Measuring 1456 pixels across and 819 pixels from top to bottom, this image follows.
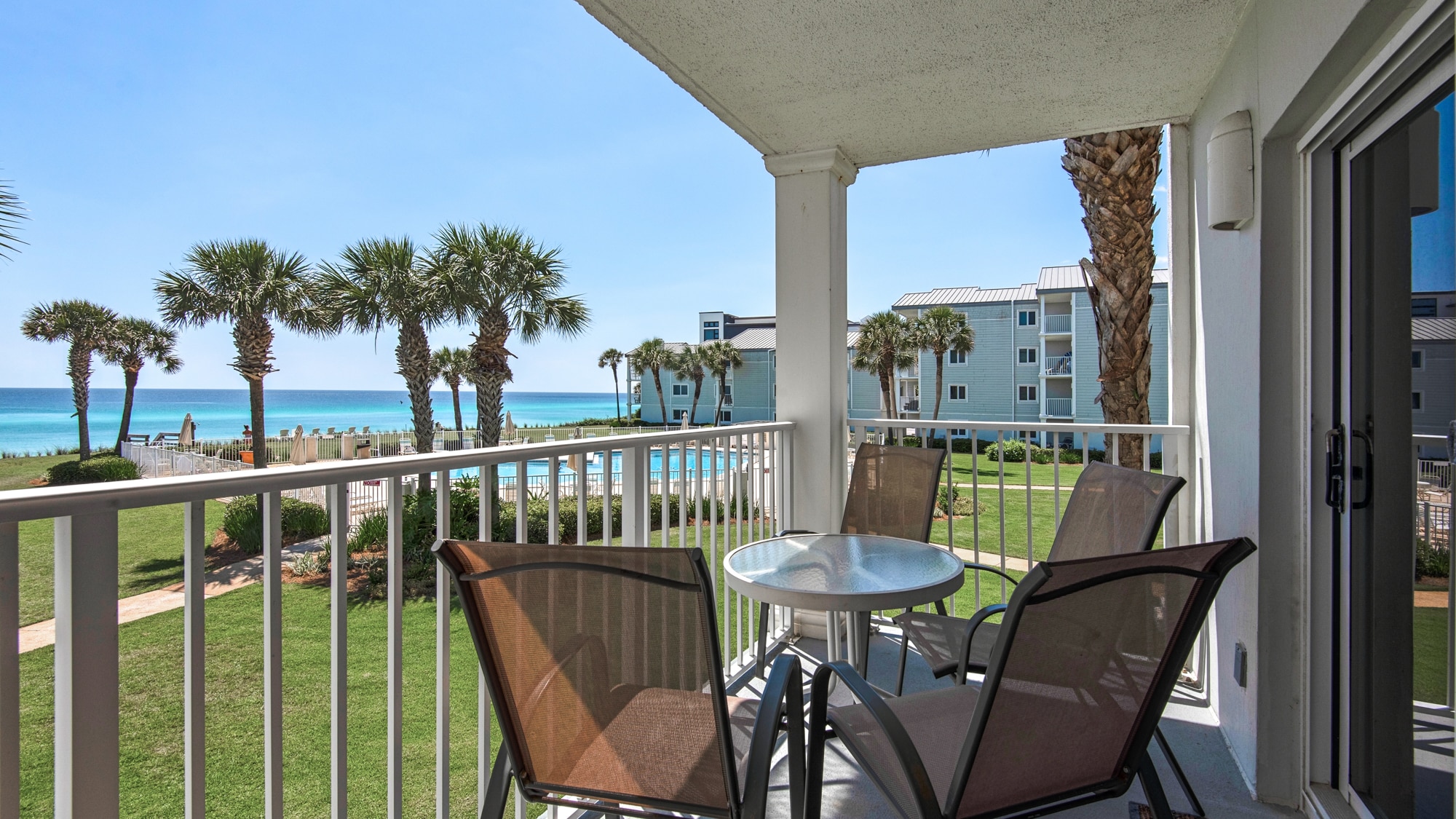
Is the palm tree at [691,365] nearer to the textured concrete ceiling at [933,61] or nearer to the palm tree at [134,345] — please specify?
the palm tree at [134,345]

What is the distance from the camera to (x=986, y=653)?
2039 millimetres

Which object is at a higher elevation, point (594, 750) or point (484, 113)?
point (484, 113)

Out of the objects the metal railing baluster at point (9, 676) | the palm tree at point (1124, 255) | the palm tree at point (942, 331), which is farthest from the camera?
the palm tree at point (942, 331)

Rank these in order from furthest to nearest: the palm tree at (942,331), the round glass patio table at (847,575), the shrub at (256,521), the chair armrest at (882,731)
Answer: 1. the palm tree at (942,331)
2. the shrub at (256,521)
3. the round glass patio table at (847,575)
4. the chair armrest at (882,731)

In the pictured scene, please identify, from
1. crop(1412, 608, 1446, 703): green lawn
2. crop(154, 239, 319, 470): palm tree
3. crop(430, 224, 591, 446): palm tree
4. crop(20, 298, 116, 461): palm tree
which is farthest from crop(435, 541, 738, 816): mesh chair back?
crop(20, 298, 116, 461): palm tree

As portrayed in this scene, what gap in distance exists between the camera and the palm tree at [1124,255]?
4750 millimetres

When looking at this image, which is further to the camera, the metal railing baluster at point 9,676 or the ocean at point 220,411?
the ocean at point 220,411

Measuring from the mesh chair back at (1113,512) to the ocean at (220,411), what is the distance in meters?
30.9

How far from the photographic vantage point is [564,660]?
49.3 inches

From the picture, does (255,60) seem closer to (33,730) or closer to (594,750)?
(33,730)

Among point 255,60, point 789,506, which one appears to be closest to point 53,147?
point 255,60

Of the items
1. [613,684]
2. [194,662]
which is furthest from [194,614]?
[613,684]

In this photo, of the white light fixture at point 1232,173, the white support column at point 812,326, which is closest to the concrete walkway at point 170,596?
the white support column at point 812,326

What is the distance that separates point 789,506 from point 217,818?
14.3 ft
